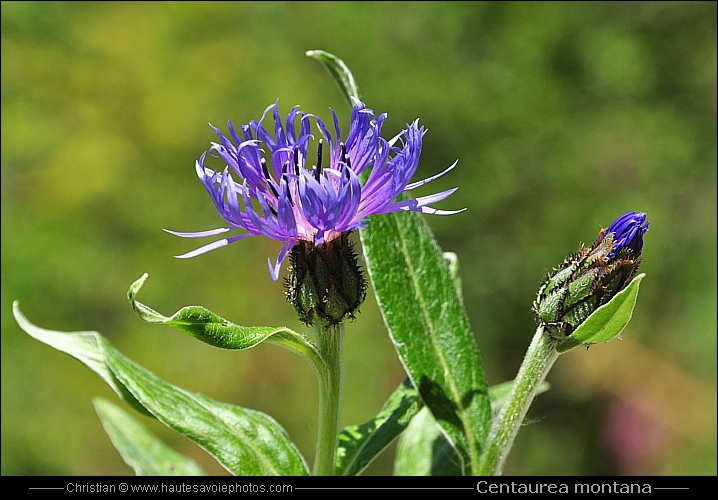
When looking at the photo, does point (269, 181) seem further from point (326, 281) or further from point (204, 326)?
point (204, 326)

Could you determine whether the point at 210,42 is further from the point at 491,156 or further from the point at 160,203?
the point at 491,156

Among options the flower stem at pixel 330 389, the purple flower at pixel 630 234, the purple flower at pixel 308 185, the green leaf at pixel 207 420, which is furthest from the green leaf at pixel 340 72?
the green leaf at pixel 207 420

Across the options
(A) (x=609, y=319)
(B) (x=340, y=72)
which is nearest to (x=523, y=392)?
(A) (x=609, y=319)

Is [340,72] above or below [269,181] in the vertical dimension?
above

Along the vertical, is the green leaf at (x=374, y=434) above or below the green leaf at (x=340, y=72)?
below

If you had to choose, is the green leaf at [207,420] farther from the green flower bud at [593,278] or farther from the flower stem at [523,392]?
the green flower bud at [593,278]

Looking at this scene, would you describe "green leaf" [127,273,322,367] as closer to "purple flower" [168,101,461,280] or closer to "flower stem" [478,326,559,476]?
"purple flower" [168,101,461,280]

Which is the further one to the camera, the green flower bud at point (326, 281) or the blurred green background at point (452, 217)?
the blurred green background at point (452, 217)
